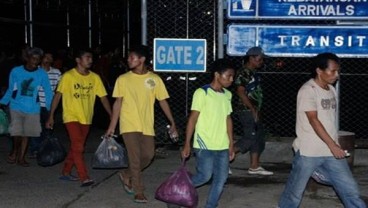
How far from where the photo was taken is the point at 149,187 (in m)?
8.47

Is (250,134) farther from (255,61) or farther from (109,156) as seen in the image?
(109,156)

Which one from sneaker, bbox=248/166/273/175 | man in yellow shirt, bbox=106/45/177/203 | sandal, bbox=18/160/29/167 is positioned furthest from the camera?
sandal, bbox=18/160/29/167

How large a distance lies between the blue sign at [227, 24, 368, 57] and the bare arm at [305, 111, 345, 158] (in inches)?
161

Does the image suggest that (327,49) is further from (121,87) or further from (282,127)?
(121,87)

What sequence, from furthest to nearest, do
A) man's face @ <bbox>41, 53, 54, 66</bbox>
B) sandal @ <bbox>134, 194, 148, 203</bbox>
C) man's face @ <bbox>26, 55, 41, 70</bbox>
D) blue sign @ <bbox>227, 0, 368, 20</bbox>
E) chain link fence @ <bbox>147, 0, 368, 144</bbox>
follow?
chain link fence @ <bbox>147, 0, 368, 144</bbox>, man's face @ <bbox>41, 53, 54, 66</bbox>, blue sign @ <bbox>227, 0, 368, 20</bbox>, man's face @ <bbox>26, 55, 41, 70</bbox>, sandal @ <bbox>134, 194, 148, 203</bbox>

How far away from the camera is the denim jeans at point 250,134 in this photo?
8.87 meters

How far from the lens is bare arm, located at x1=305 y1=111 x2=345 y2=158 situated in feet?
19.5

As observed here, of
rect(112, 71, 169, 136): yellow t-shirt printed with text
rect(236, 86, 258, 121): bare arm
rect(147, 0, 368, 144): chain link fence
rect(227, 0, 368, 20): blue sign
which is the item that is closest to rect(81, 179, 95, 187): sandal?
rect(112, 71, 169, 136): yellow t-shirt printed with text

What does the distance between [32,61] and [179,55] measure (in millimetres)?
2147

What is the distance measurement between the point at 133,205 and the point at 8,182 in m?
2.04

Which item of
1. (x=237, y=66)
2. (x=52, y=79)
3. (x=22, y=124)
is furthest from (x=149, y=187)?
(x=237, y=66)

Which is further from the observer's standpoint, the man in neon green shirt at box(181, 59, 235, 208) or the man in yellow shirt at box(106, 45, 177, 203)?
the man in yellow shirt at box(106, 45, 177, 203)

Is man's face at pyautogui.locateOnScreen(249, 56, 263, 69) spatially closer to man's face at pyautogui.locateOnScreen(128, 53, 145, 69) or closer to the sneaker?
the sneaker

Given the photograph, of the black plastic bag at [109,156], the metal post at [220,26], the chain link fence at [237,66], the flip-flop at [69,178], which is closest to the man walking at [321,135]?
the black plastic bag at [109,156]
